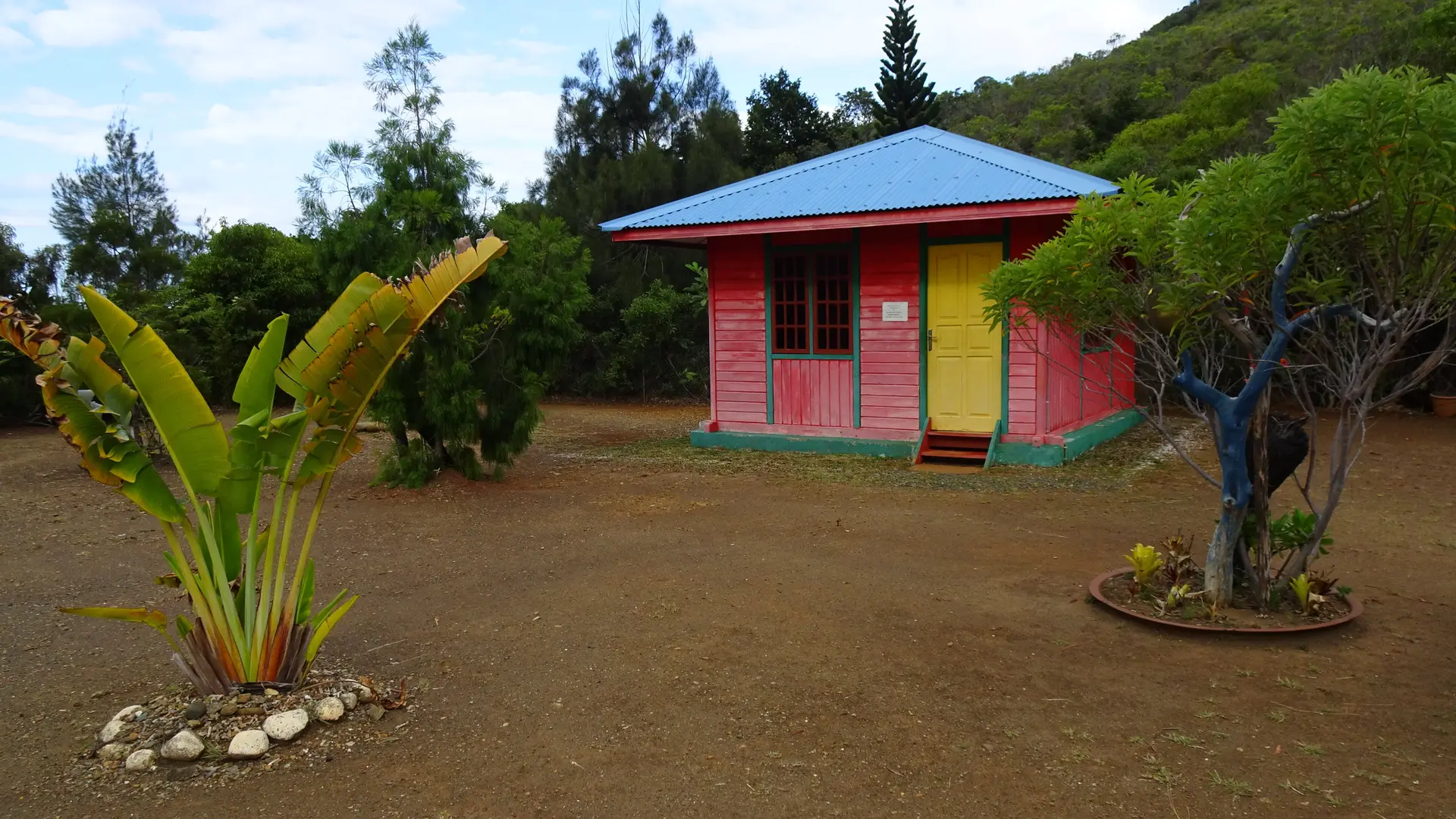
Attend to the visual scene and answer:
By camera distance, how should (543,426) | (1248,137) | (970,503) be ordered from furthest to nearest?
(1248,137)
(543,426)
(970,503)

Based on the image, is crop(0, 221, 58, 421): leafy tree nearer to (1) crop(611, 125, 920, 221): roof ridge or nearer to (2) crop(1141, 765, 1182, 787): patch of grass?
(1) crop(611, 125, 920, 221): roof ridge

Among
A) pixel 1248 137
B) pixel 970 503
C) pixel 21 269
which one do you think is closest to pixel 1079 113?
pixel 1248 137

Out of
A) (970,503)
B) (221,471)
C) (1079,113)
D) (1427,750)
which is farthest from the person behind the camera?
(1079,113)

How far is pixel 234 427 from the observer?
352 cm

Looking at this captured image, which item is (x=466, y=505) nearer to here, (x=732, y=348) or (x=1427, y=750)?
(x=732, y=348)

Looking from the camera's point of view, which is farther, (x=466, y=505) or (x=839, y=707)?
(x=466, y=505)

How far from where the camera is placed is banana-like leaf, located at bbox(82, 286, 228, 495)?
140 inches

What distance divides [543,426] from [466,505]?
6166 millimetres

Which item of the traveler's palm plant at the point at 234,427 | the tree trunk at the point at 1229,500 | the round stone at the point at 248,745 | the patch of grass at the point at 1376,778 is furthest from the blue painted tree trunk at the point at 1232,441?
the round stone at the point at 248,745

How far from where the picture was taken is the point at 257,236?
16.9 metres

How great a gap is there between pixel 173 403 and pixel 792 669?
2.84 metres

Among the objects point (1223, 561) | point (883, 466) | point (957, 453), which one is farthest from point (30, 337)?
point (957, 453)

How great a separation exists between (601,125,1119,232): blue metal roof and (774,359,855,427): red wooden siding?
1804 mm

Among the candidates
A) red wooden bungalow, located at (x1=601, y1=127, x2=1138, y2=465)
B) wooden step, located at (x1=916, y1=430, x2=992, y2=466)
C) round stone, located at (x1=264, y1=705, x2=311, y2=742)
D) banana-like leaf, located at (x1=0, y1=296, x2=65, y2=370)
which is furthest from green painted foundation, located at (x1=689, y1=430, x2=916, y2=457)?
banana-like leaf, located at (x1=0, y1=296, x2=65, y2=370)
